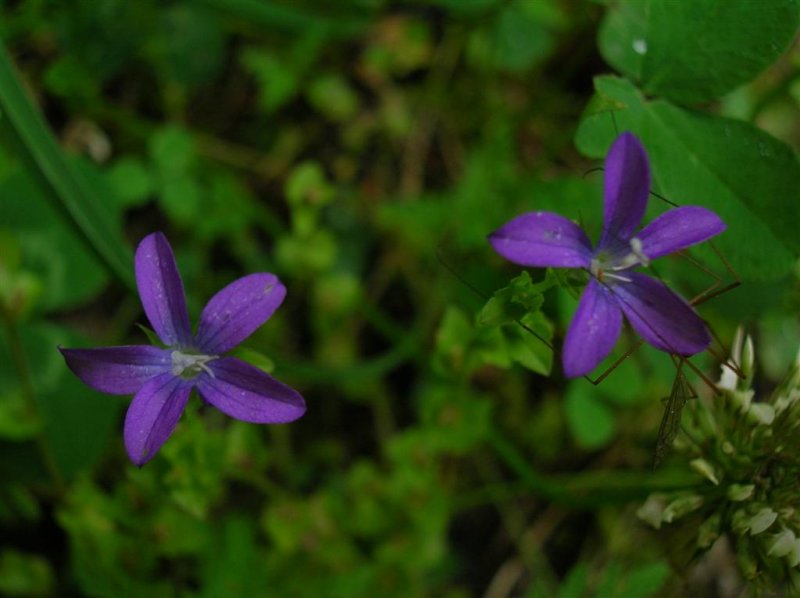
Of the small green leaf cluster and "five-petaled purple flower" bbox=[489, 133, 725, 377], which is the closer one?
"five-petaled purple flower" bbox=[489, 133, 725, 377]

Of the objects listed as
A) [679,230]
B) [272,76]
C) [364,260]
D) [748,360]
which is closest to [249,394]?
[679,230]

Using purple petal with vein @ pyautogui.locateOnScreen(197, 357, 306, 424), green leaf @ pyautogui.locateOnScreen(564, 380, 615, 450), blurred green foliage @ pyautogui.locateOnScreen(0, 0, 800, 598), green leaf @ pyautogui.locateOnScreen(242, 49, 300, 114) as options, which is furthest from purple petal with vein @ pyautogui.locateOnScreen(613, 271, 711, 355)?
green leaf @ pyautogui.locateOnScreen(242, 49, 300, 114)

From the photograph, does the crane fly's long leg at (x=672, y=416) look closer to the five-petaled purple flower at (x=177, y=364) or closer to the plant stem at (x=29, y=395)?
the five-petaled purple flower at (x=177, y=364)

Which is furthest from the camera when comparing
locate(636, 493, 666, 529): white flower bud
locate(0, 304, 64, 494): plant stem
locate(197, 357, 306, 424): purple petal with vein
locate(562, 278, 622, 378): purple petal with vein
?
locate(0, 304, 64, 494): plant stem

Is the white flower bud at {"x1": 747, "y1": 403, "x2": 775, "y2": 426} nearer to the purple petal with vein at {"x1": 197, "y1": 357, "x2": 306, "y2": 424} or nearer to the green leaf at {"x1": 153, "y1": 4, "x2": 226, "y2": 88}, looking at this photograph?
the purple petal with vein at {"x1": 197, "y1": 357, "x2": 306, "y2": 424}

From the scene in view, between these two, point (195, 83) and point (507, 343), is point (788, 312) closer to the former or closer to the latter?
point (507, 343)

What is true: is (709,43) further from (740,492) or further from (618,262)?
(740,492)
